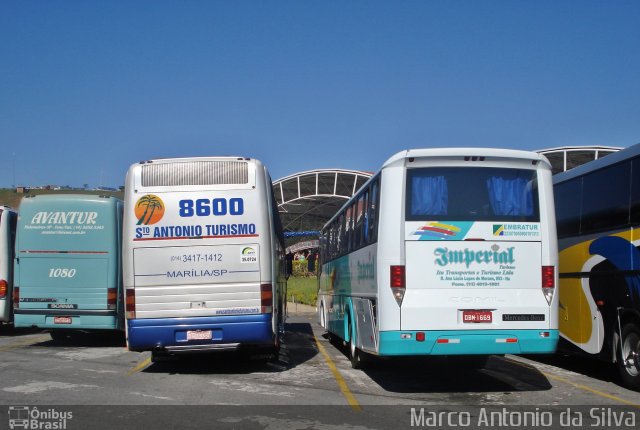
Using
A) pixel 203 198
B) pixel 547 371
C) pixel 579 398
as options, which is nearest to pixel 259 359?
pixel 203 198

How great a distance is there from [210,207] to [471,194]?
412cm

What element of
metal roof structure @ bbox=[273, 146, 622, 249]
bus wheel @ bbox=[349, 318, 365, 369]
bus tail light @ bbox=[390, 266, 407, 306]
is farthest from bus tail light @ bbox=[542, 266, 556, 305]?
metal roof structure @ bbox=[273, 146, 622, 249]

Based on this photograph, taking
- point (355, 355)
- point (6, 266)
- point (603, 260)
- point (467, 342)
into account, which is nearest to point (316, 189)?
point (6, 266)

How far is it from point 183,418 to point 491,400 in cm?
397

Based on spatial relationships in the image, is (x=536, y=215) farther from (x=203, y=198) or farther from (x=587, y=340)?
(x=203, y=198)

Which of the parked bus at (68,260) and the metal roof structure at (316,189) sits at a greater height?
the metal roof structure at (316,189)

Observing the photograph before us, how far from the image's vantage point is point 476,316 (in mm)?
8992

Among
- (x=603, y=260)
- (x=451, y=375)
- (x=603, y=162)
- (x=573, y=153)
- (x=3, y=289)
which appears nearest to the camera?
(x=603, y=260)

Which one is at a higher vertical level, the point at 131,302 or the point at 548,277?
the point at 548,277

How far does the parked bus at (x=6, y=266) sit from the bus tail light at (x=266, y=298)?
29.0ft

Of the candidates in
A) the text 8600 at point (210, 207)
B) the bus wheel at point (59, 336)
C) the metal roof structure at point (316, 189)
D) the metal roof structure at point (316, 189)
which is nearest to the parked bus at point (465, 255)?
the text 8600 at point (210, 207)

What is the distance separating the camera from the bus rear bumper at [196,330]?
418 inches

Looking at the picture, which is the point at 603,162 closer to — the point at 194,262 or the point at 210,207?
the point at 210,207

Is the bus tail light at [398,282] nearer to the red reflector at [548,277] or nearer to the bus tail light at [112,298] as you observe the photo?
the red reflector at [548,277]
